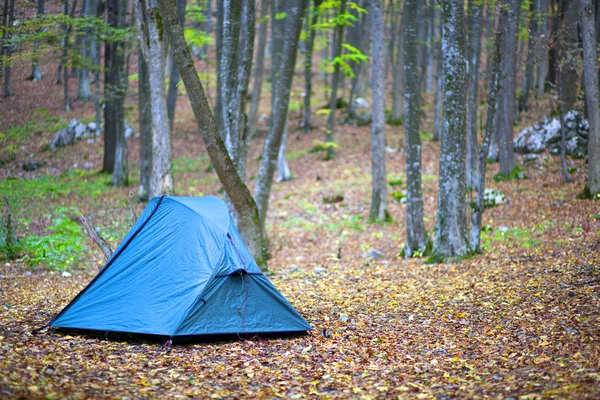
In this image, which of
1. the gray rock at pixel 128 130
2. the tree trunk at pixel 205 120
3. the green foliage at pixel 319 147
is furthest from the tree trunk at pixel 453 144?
the gray rock at pixel 128 130

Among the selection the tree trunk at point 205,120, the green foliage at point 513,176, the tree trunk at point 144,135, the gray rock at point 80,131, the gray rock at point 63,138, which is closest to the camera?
the tree trunk at point 205,120

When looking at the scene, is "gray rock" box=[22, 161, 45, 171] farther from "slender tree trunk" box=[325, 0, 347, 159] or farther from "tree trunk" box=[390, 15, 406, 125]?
"tree trunk" box=[390, 15, 406, 125]

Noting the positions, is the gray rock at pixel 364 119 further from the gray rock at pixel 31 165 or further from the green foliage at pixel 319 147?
the gray rock at pixel 31 165

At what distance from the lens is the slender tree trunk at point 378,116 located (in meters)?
14.1

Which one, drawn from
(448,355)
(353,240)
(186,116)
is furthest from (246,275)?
(186,116)

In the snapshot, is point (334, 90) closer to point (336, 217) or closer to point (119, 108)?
point (336, 217)

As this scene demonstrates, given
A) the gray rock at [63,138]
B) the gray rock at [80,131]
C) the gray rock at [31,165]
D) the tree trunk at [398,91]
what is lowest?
the gray rock at [31,165]

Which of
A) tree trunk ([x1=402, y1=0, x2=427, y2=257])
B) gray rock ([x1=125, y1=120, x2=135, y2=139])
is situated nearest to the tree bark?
tree trunk ([x1=402, y1=0, x2=427, y2=257])

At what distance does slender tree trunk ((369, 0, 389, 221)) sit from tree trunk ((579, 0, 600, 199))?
493 centimetres

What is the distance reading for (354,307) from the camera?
7.42 m

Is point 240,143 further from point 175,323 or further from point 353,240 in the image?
point 175,323

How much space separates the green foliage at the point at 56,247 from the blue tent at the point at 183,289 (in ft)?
14.3

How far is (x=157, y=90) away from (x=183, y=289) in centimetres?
602

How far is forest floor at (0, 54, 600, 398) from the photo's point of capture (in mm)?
4473
